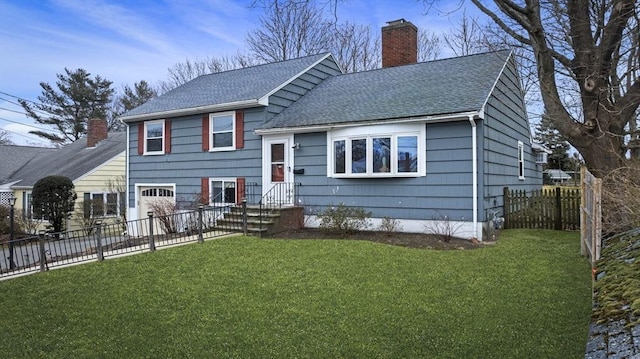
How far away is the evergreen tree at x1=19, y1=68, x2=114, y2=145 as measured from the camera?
128 feet

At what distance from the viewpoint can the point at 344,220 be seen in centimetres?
1108

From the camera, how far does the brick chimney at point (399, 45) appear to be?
53.0 ft

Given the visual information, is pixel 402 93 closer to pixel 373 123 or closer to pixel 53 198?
pixel 373 123

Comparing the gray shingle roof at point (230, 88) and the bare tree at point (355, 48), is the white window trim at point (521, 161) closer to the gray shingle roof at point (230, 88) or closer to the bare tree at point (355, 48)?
the gray shingle roof at point (230, 88)

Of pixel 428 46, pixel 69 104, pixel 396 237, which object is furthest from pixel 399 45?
pixel 69 104

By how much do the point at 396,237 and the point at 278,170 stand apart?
470 cm

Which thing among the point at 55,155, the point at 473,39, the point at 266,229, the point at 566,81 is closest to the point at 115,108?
the point at 55,155

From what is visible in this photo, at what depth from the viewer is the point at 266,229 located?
446 inches

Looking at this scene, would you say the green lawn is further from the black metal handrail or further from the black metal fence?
the black metal handrail

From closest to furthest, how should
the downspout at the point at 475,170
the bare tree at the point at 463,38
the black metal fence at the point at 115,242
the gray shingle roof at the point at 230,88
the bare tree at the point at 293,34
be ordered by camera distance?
the black metal fence at the point at 115,242 → the downspout at the point at 475,170 → the gray shingle roof at the point at 230,88 → the bare tree at the point at 463,38 → the bare tree at the point at 293,34

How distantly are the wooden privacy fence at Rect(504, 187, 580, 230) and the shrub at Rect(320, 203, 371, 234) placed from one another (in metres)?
4.32

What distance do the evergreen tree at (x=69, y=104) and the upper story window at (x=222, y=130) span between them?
3121 centimetres

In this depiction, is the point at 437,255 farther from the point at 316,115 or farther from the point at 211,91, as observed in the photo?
the point at 211,91

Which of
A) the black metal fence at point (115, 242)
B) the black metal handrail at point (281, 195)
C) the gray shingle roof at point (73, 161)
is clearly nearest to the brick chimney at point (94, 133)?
the gray shingle roof at point (73, 161)
